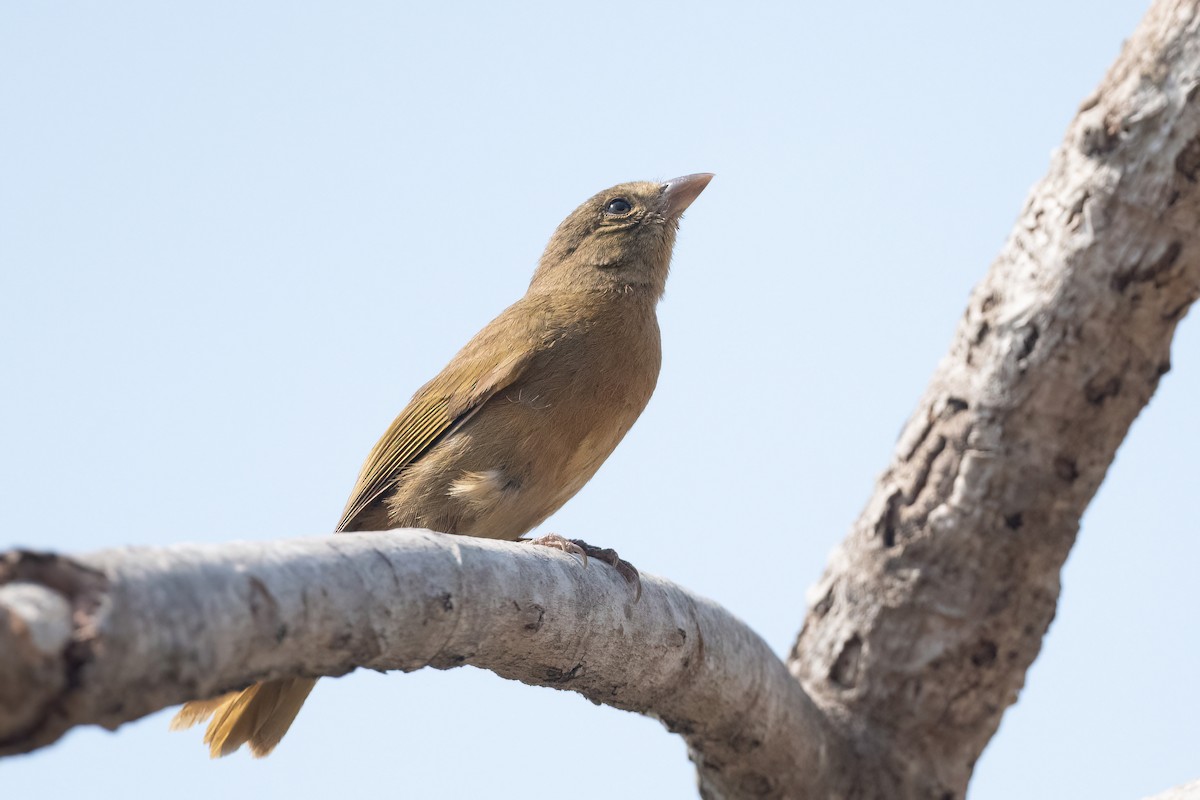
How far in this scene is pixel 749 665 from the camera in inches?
136

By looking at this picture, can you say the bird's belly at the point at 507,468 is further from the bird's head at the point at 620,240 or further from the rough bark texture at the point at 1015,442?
the rough bark texture at the point at 1015,442

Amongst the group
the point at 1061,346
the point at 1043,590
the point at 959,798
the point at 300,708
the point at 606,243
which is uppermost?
the point at 606,243

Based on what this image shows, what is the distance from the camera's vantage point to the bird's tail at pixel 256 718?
3893 mm

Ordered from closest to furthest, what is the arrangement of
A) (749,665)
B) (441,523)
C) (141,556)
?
1. (141,556)
2. (749,665)
3. (441,523)

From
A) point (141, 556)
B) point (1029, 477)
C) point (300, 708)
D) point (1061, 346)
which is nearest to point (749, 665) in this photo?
point (1029, 477)

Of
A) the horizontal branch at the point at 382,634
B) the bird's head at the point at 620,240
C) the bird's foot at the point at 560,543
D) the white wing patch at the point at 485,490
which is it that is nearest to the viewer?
the horizontal branch at the point at 382,634

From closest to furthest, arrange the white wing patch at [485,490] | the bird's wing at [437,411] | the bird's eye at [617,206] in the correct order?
the white wing patch at [485,490] < the bird's wing at [437,411] < the bird's eye at [617,206]

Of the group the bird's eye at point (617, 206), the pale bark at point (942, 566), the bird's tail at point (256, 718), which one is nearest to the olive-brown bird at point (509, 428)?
the bird's tail at point (256, 718)

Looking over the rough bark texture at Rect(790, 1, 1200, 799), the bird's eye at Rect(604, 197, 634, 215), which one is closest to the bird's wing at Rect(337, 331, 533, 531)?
the bird's eye at Rect(604, 197, 634, 215)

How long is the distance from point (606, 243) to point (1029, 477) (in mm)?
2332

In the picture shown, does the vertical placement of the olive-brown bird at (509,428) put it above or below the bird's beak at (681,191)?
below

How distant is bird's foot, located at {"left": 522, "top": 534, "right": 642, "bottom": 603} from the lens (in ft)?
11.1

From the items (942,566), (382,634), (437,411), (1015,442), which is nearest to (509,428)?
(437,411)

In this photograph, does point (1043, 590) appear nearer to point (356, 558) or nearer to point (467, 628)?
point (467, 628)
